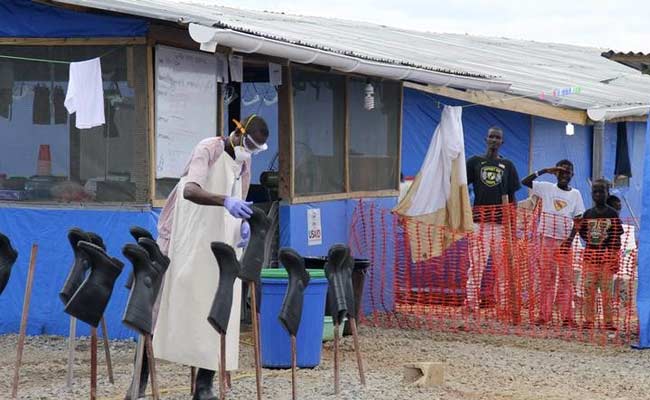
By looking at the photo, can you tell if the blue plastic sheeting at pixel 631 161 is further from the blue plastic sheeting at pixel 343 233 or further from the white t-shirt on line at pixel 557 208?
the blue plastic sheeting at pixel 343 233

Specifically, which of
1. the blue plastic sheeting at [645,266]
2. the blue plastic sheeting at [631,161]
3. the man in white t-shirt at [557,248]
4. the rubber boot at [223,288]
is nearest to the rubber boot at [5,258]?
the rubber boot at [223,288]

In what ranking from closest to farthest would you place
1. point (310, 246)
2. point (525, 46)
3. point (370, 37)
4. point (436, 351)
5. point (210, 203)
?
point (210, 203) < point (436, 351) < point (310, 246) < point (370, 37) < point (525, 46)

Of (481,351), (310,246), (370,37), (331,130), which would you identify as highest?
(370,37)

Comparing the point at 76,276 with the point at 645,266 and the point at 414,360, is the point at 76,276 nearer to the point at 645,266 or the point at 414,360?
the point at 414,360

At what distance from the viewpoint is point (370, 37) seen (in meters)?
19.7

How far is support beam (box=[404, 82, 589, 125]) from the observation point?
664 inches

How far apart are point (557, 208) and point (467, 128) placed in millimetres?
3265

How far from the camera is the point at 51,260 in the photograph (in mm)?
11508

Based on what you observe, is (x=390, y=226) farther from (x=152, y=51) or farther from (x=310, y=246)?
(x=152, y=51)

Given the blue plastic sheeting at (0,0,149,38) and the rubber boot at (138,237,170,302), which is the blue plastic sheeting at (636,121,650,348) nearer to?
the blue plastic sheeting at (0,0,149,38)

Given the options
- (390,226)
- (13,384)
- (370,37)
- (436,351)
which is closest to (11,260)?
(13,384)

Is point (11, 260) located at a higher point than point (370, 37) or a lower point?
lower

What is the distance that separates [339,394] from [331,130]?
181 inches

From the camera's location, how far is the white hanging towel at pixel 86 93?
10930mm
